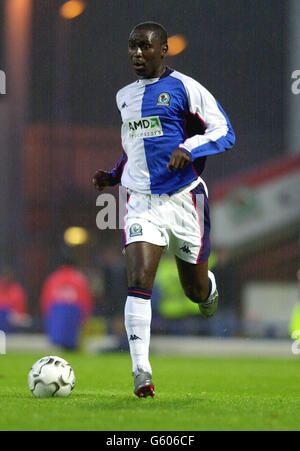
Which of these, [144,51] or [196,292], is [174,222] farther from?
[144,51]

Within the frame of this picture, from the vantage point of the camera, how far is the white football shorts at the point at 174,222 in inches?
211

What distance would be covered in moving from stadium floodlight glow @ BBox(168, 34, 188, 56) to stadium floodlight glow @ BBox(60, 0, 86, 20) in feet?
6.83

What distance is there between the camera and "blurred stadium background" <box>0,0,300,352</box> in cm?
1802

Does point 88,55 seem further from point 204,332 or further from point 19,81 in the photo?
point 204,332

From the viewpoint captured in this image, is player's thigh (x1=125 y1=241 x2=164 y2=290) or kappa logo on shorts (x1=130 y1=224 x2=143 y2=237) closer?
player's thigh (x1=125 y1=241 x2=164 y2=290)

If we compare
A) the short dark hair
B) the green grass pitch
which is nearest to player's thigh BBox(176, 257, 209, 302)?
the green grass pitch

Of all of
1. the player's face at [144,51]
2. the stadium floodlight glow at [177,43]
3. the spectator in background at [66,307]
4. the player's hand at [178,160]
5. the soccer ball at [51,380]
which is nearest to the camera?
the player's hand at [178,160]

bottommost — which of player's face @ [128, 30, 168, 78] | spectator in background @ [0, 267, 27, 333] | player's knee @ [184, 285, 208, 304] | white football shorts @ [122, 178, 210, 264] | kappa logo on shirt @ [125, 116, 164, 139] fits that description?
player's knee @ [184, 285, 208, 304]

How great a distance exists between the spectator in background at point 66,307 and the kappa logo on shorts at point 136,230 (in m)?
6.66

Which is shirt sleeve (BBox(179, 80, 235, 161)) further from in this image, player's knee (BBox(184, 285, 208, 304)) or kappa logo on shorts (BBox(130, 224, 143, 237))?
player's knee (BBox(184, 285, 208, 304))

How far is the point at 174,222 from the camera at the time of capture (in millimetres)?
5496

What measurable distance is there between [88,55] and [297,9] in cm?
484

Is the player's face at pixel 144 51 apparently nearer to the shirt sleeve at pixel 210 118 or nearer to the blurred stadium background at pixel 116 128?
the shirt sleeve at pixel 210 118

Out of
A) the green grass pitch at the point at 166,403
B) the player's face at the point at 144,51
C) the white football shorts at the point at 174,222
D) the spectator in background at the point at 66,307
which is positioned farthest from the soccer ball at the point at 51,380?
the spectator in background at the point at 66,307
